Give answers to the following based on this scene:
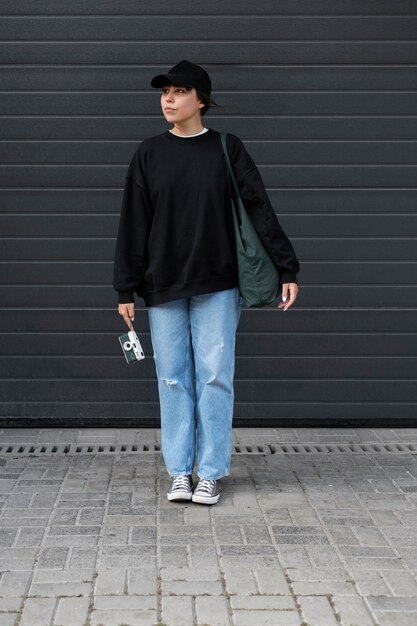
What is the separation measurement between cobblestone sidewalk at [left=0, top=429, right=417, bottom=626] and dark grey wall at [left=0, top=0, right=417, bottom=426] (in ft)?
2.12

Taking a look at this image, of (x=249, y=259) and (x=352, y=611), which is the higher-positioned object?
(x=249, y=259)

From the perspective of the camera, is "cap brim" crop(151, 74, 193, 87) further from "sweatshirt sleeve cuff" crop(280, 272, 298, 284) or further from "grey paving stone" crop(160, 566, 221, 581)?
"grey paving stone" crop(160, 566, 221, 581)

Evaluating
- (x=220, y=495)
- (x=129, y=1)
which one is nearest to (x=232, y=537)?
(x=220, y=495)

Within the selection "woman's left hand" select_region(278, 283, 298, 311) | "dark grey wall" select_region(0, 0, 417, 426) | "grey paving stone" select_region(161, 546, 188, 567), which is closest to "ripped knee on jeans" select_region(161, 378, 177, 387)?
"woman's left hand" select_region(278, 283, 298, 311)

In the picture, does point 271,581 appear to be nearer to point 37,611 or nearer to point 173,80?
point 37,611

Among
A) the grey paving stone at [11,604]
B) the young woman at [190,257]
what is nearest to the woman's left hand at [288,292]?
the young woman at [190,257]

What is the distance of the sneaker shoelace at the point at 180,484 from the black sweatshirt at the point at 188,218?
90cm

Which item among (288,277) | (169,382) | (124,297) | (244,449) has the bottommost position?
(244,449)

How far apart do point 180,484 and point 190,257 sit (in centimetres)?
113

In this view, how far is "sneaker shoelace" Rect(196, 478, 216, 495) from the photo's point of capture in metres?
5.23

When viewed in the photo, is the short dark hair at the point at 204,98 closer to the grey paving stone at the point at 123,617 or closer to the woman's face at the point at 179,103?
the woman's face at the point at 179,103

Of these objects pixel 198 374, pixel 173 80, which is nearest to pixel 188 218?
pixel 173 80

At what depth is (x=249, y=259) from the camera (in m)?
5.15

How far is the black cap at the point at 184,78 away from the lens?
5039 mm
